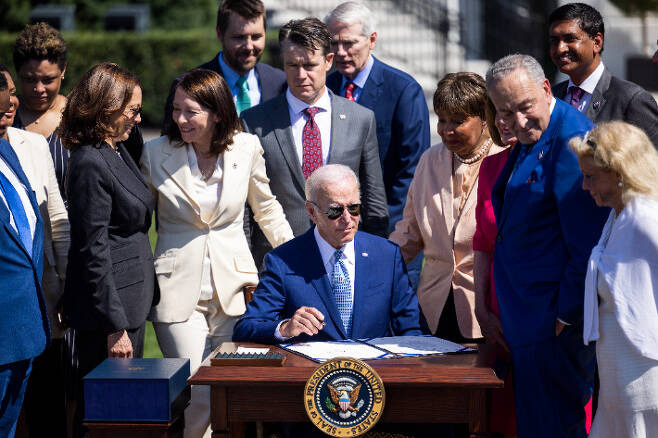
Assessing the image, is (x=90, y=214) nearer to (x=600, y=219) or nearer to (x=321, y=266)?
(x=321, y=266)

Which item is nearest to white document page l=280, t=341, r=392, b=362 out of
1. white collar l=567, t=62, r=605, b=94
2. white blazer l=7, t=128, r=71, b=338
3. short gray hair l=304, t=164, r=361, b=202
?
short gray hair l=304, t=164, r=361, b=202

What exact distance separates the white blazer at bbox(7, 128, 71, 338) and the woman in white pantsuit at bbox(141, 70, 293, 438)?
476 millimetres

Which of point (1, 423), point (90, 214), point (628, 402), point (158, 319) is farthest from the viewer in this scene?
point (158, 319)

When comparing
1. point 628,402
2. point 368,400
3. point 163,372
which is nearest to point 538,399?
point 628,402

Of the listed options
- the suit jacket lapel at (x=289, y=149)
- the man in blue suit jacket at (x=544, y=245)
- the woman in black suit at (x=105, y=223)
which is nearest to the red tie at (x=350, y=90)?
the suit jacket lapel at (x=289, y=149)

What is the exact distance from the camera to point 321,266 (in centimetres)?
450

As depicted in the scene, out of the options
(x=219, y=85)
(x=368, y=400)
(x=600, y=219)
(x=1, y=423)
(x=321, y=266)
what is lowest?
(x=1, y=423)

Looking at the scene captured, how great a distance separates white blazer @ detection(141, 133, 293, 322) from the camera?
16.2ft

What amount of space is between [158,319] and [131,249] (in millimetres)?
421

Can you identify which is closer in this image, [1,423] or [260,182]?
[1,423]

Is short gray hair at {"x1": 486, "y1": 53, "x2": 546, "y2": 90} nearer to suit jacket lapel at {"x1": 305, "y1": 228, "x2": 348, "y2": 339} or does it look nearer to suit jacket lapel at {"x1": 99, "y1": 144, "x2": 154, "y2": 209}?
suit jacket lapel at {"x1": 305, "y1": 228, "x2": 348, "y2": 339}

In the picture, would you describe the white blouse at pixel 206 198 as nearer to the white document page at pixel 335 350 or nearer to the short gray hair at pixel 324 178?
the short gray hair at pixel 324 178

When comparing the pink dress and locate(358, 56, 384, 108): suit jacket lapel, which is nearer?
the pink dress

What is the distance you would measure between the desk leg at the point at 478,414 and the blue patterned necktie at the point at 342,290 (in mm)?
→ 866
